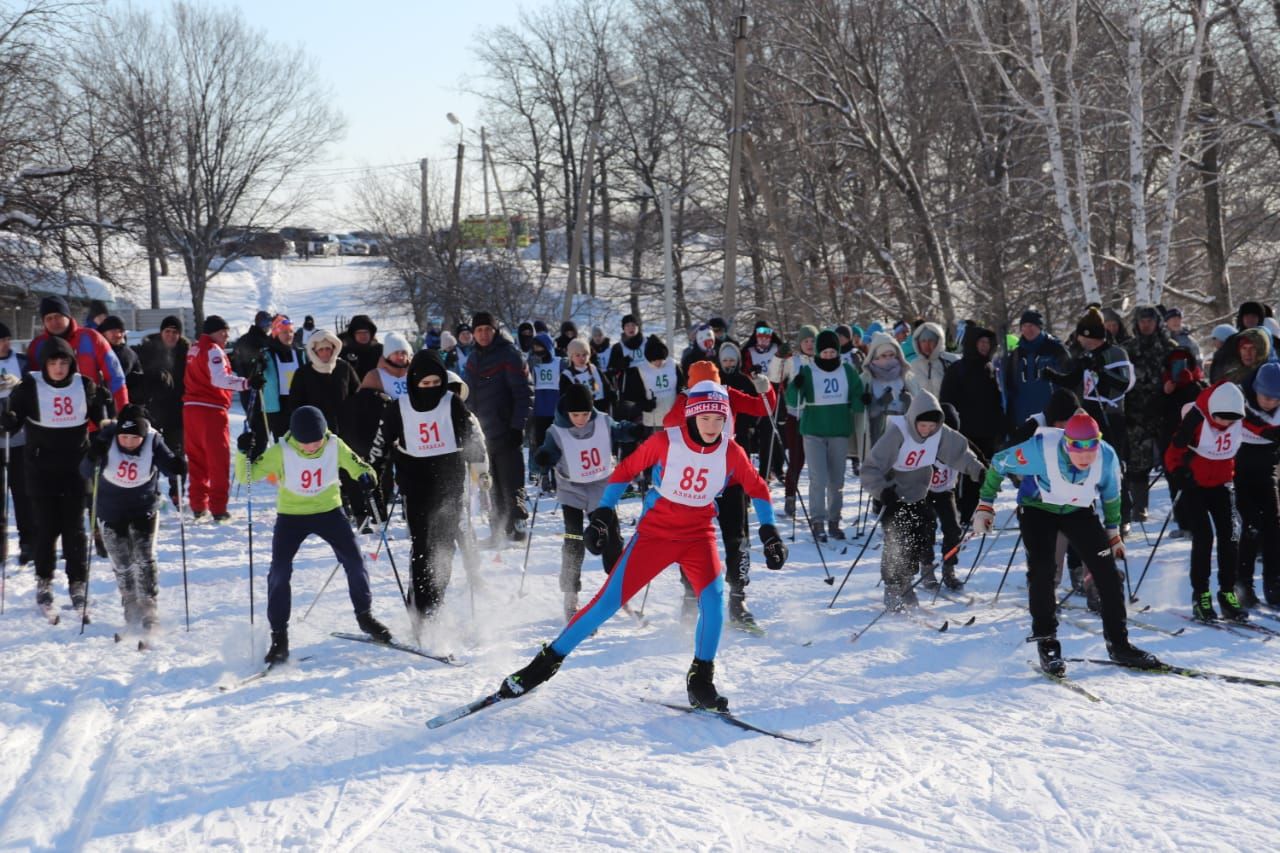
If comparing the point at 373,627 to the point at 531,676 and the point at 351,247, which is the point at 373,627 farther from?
the point at 351,247

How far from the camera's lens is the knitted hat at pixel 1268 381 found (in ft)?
24.1

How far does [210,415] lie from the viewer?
418 inches

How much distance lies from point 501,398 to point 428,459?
229 cm

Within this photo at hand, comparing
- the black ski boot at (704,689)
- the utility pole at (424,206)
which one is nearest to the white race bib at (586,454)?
the black ski boot at (704,689)

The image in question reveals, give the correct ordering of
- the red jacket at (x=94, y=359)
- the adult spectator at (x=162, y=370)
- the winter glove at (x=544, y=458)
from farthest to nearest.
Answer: the adult spectator at (x=162, y=370), the red jacket at (x=94, y=359), the winter glove at (x=544, y=458)

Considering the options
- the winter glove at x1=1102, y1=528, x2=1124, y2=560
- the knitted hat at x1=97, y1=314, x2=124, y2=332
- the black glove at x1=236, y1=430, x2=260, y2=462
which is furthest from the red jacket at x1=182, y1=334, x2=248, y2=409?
the winter glove at x1=1102, y1=528, x2=1124, y2=560

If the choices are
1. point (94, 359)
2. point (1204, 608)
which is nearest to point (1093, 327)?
point (1204, 608)

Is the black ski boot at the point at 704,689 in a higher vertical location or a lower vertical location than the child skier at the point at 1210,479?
lower

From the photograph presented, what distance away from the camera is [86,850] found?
13.6 ft

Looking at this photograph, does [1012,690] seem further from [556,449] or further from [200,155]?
[200,155]

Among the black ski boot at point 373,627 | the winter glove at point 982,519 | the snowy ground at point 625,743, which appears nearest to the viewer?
the snowy ground at point 625,743

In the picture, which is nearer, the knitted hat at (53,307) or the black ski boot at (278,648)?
the black ski boot at (278,648)

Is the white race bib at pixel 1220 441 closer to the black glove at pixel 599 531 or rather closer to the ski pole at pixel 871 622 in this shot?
the ski pole at pixel 871 622

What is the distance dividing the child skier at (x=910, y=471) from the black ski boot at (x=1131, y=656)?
1.54m
